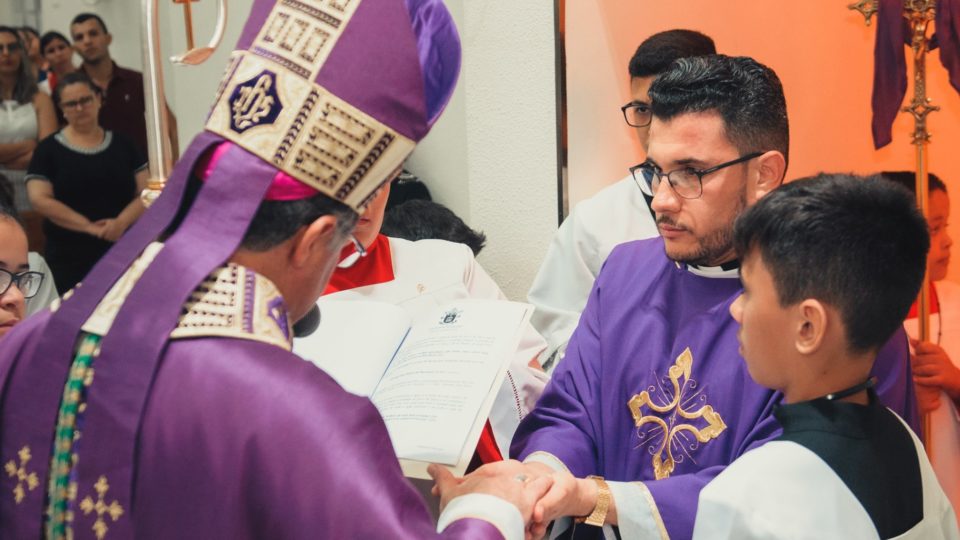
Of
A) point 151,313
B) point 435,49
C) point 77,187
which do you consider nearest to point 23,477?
point 151,313

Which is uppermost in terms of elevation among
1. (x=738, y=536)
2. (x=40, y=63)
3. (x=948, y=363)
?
(x=40, y=63)

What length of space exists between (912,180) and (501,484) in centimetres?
227

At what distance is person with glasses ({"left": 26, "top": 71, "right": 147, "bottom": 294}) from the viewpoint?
5203mm

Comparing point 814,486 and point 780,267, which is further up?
point 780,267

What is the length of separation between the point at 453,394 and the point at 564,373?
450 mm

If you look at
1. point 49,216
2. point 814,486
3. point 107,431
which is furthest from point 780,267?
point 49,216

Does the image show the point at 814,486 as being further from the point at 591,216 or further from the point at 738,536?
the point at 591,216

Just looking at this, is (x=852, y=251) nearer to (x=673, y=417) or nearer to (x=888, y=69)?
(x=673, y=417)

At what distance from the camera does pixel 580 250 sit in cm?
405

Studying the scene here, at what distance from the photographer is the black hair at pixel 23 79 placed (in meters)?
5.34

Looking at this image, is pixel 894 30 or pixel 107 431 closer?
pixel 107 431

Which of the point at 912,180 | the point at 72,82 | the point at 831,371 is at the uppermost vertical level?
the point at 72,82

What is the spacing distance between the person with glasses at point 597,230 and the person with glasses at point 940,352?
847mm

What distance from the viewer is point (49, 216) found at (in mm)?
5203
